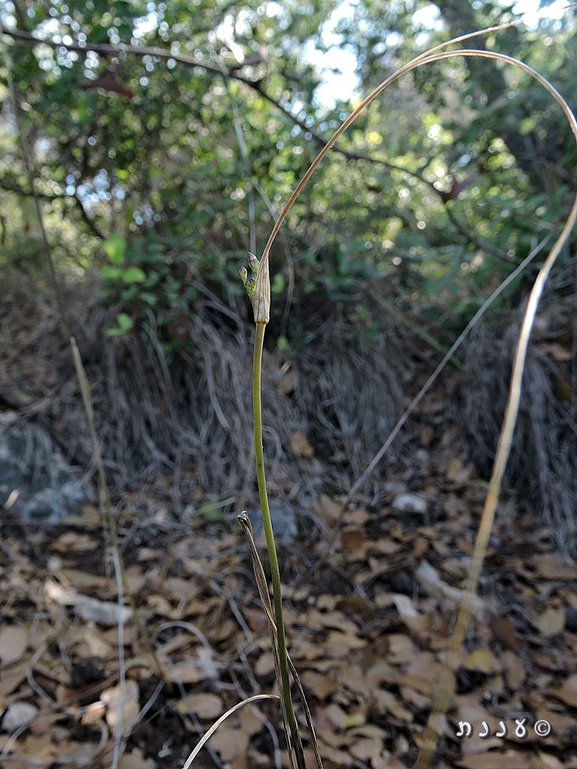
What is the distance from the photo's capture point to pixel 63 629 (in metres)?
1.30

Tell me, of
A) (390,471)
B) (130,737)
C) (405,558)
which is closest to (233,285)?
(390,471)

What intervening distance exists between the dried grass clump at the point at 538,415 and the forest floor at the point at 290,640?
10 centimetres

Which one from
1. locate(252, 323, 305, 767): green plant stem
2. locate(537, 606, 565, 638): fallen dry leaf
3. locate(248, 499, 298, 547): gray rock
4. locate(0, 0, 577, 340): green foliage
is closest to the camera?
locate(252, 323, 305, 767): green plant stem

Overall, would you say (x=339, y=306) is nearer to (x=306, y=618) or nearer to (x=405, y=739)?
(x=306, y=618)

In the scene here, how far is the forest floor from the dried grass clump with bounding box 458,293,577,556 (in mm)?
103

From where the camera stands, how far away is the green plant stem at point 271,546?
0.50 meters

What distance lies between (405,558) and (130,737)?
940 mm

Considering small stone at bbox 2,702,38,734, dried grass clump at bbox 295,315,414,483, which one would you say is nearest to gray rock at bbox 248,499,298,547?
dried grass clump at bbox 295,315,414,483

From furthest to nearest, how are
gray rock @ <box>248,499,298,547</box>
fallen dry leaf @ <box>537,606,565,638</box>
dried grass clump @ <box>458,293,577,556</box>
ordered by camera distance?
dried grass clump @ <box>458,293,577,556</box>
gray rock @ <box>248,499,298,547</box>
fallen dry leaf @ <box>537,606,565,638</box>

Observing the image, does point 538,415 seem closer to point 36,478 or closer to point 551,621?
point 551,621

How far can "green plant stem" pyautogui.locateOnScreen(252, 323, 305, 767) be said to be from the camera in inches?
19.6

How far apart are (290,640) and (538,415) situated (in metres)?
1.32

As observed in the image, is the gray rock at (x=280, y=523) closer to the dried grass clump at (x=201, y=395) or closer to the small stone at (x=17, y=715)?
the dried grass clump at (x=201, y=395)

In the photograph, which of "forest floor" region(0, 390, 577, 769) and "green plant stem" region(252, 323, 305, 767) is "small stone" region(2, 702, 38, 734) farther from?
"green plant stem" region(252, 323, 305, 767)
